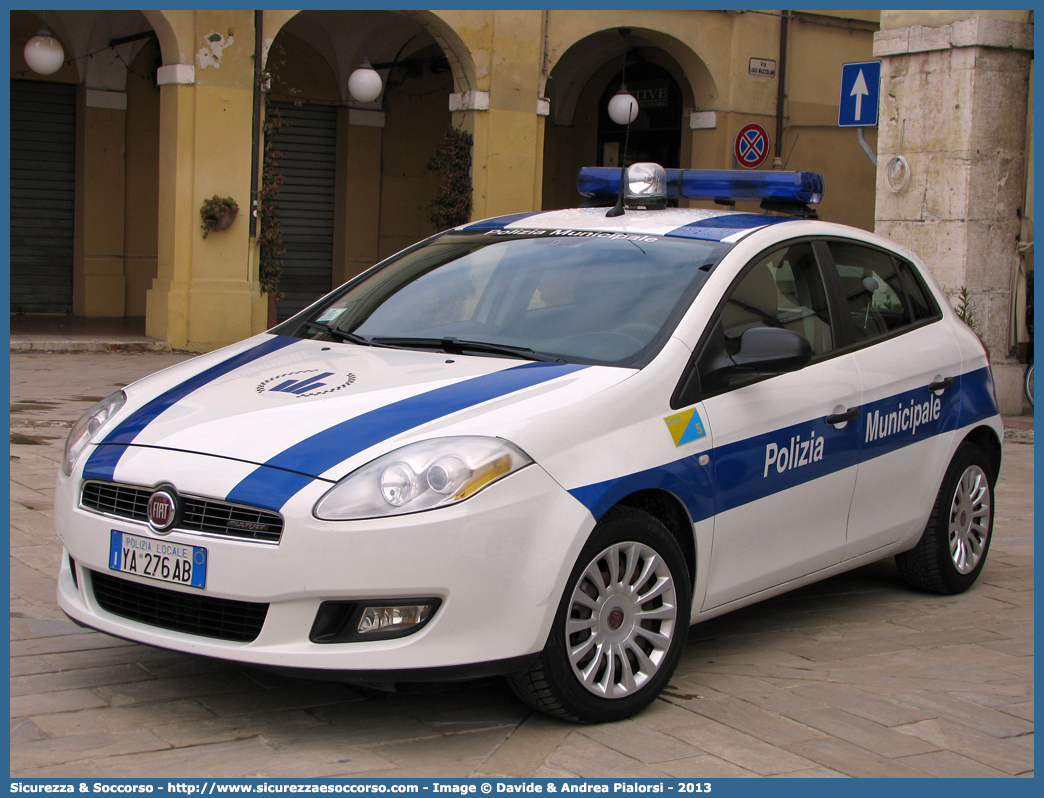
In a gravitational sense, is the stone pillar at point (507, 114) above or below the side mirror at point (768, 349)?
Result: above

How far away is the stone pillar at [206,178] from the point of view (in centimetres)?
1462

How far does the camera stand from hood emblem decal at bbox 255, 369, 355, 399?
403 centimetres

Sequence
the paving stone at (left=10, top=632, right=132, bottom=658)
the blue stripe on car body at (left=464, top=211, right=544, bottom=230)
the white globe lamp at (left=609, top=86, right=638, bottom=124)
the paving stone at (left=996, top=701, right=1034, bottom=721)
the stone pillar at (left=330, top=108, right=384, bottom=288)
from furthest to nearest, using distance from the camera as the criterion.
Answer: the stone pillar at (left=330, top=108, right=384, bottom=288) < the white globe lamp at (left=609, top=86, right=638, bottom=124) < the blue stripe on car body at (left=464, top=211, right=544, bottom=230) < the paving stone at (left=10, top=632, right=132, bottom=658) < the paving stone at (left=996, top=701, right=1034, bottom=721)

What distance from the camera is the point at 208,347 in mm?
14883

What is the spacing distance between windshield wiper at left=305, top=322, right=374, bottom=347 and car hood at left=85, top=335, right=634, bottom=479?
0.15 m

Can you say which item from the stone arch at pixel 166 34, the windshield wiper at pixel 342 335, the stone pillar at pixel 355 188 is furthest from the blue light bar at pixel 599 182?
the stone pillar at pixel 355 188

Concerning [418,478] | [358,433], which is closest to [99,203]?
[358,433]

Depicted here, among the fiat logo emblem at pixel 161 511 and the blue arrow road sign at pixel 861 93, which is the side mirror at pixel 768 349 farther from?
the blue arrow road sign at pixel 861 93

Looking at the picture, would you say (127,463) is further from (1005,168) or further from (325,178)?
(325,178)

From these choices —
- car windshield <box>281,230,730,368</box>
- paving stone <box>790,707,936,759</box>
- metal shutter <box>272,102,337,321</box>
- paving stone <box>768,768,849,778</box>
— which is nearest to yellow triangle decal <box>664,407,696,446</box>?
car windshield <box>281,230,730,368</box>

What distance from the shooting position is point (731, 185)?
5.52 m

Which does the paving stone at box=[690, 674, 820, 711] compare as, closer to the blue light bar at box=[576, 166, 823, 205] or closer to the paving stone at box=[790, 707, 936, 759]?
the paving stone at box=[790, 707, 936, 759]

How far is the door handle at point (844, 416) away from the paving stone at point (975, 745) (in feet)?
3.85

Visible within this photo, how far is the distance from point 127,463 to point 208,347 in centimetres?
1139
